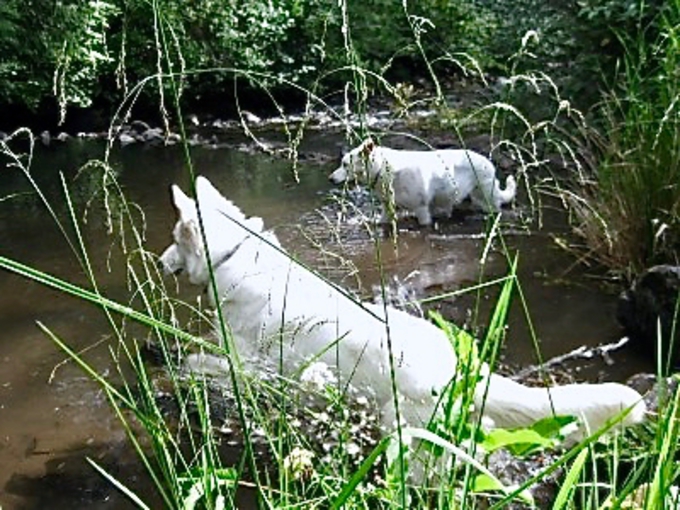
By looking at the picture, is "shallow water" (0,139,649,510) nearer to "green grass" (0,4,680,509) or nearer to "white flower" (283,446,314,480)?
"green grass" (0,4,680,509)

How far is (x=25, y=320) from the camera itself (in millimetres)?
5129

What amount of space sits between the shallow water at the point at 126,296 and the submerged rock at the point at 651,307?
0.10m

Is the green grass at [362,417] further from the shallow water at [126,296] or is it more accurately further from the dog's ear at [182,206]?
the dog's ear at [182,206]

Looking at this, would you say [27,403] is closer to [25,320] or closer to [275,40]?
[25,320]

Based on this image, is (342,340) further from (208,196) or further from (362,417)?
(208,196)

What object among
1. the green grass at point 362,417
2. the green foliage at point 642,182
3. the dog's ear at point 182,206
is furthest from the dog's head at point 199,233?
the green foliage at point 642,182

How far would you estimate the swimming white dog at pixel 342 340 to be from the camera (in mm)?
2258

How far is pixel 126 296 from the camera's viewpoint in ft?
17.6

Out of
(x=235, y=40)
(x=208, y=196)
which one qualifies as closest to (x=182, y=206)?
(x=208, y=196)

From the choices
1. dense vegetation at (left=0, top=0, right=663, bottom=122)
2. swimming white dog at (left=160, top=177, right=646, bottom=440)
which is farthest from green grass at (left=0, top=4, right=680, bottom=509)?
dense vegetation at (left=0, top=0, right=663, bottom=122)

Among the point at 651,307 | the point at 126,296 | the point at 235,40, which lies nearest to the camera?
the point at 651,307

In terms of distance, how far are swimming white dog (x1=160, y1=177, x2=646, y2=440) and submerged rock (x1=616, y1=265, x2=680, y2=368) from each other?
1.28 meters

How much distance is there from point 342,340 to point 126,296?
2536mm

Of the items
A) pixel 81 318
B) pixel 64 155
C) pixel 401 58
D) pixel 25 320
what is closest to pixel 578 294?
pixel 81 318
